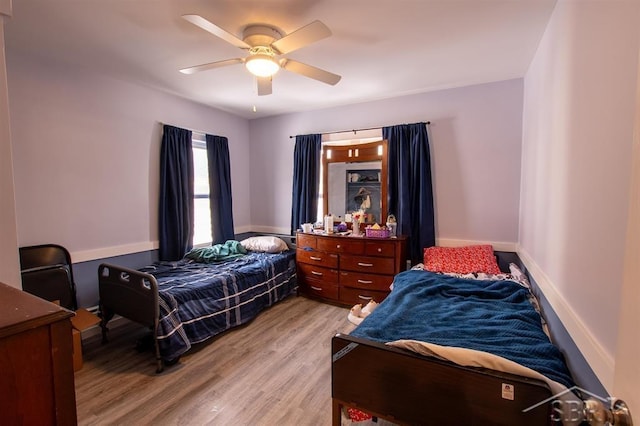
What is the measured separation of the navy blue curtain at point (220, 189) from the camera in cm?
405

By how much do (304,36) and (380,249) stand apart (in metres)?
2.26

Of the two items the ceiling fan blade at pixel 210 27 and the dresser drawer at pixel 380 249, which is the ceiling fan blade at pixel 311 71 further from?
the dresser drawer at pixel 380 249

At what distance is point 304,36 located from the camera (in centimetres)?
182

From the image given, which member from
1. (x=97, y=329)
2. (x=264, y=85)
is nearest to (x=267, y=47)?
(x=264, y=85)

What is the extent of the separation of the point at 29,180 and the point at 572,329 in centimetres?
379

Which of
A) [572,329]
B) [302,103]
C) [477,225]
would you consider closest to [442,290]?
[572,329]

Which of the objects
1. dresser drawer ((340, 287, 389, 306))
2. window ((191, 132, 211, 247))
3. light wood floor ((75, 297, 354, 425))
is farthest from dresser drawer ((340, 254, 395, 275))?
window ((191, 132, 211, 247))

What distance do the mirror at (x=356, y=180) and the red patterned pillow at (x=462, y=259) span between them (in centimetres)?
76

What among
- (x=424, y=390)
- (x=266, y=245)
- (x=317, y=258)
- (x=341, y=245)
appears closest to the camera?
(x=424, y=390)

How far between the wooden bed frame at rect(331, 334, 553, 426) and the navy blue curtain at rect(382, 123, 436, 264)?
2.25 meters

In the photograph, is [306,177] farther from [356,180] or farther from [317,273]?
[317,273]

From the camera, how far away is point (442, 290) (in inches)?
94.4

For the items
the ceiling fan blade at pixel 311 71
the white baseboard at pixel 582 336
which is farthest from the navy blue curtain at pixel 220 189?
the white baseboard at pixel 582 336

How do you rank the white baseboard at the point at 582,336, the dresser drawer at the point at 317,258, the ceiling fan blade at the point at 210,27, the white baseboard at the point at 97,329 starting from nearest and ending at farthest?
the white baseboard at the point at 582,336 → the ceiling fan blade at the point at 210,27 → the white baseboard at the point at 97,329 → the dresser drawer at the point at 317,258
